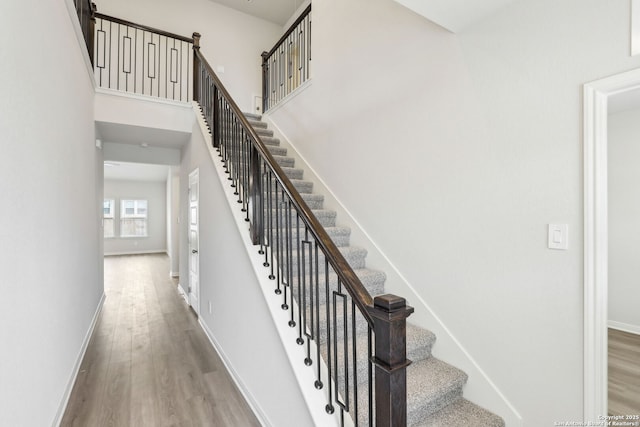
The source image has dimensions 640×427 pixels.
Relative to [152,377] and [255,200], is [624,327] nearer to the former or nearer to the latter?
[255,200]

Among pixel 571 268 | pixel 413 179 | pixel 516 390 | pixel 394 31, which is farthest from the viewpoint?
pixel 394 31

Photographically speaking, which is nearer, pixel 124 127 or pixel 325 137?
pixel 325 137

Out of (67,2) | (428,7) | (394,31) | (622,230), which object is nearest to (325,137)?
(394,31)

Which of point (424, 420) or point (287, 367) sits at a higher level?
point (287, 367)

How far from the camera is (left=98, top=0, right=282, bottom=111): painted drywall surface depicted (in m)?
5.29

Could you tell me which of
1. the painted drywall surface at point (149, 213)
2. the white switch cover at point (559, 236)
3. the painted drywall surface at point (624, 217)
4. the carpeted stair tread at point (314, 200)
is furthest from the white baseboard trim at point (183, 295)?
the painted drywall surface at point (149, 213)

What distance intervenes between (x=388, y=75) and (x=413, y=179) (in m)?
0.98

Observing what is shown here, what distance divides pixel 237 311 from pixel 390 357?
176 cm

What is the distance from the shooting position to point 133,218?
11305mm

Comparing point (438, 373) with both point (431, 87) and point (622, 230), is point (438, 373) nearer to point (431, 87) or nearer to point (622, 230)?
point (431, 87)

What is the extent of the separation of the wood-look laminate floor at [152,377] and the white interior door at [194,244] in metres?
0.26

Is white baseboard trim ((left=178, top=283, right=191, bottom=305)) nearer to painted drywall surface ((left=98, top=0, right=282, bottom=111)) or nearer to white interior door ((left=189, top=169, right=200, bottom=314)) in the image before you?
white interior door ((left=189, top=169, right=200, bottom=314))

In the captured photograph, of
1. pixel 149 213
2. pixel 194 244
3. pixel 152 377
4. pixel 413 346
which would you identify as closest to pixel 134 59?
pixel 194 244

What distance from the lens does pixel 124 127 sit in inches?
156
